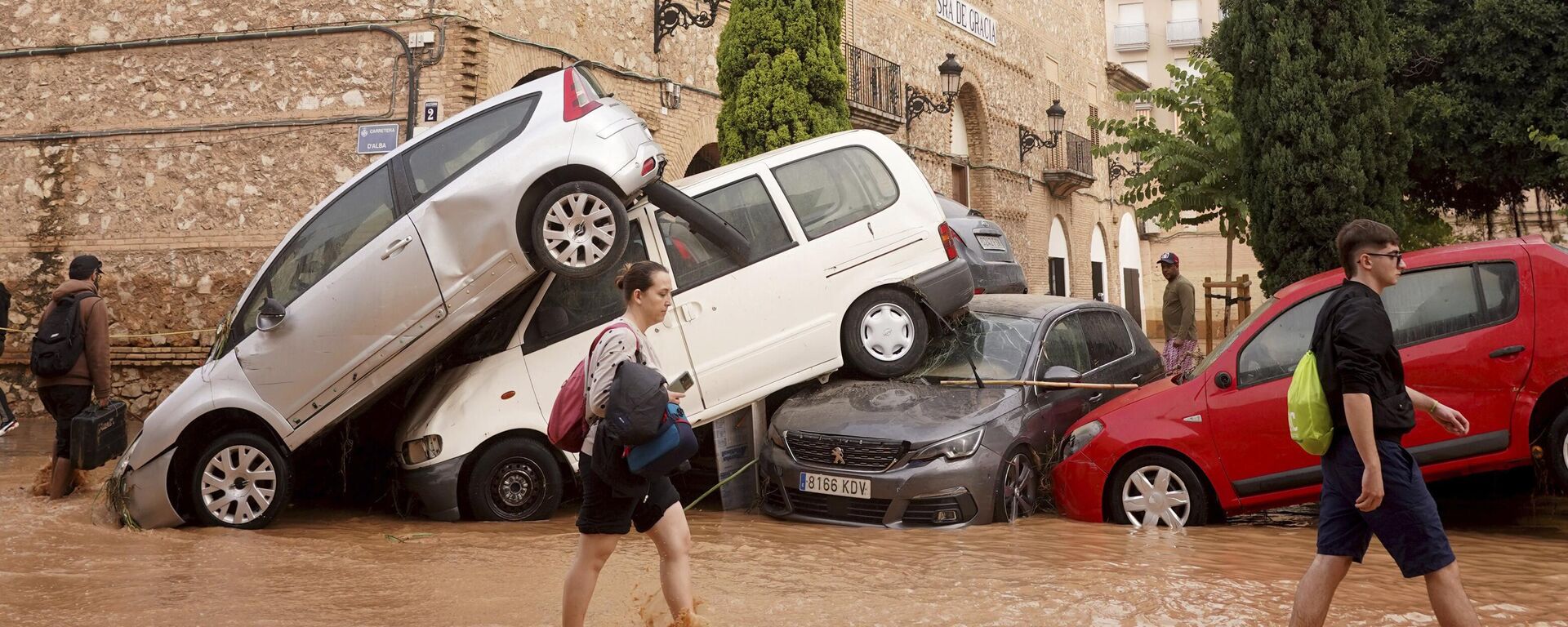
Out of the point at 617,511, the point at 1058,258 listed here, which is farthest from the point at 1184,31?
the point at 617,511

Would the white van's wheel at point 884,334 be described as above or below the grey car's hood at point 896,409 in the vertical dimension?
above

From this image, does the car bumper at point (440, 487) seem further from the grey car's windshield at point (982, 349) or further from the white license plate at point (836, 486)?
the grey car's windshield at point (982, 349)

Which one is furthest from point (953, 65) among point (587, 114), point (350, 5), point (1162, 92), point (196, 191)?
point (587, 114)

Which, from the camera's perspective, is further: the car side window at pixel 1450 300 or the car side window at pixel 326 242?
the car side window at pixel 326 242

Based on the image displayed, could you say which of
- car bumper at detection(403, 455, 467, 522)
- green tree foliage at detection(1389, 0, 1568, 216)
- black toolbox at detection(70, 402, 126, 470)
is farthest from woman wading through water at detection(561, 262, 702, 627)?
green tree foliage at detection(1389, 0, 1568, 216)

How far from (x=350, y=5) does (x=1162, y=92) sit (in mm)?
9760

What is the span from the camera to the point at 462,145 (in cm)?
796

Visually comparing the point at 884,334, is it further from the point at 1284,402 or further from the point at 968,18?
the point at 968,18

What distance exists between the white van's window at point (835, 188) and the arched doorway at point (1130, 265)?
29.1 m

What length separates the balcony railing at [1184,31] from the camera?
160ft

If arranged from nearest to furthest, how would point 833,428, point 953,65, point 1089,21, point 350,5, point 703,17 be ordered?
1. point 833,428
2. point 350,5
3. point 703,17
4. point 953,65
5. point 1089,21

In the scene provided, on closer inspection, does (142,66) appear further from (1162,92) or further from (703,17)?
(1162,92)

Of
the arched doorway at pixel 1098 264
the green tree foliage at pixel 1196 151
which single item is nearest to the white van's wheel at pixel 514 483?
the green tree foliage at pixel 1196 151

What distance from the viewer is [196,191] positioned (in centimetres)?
1330
